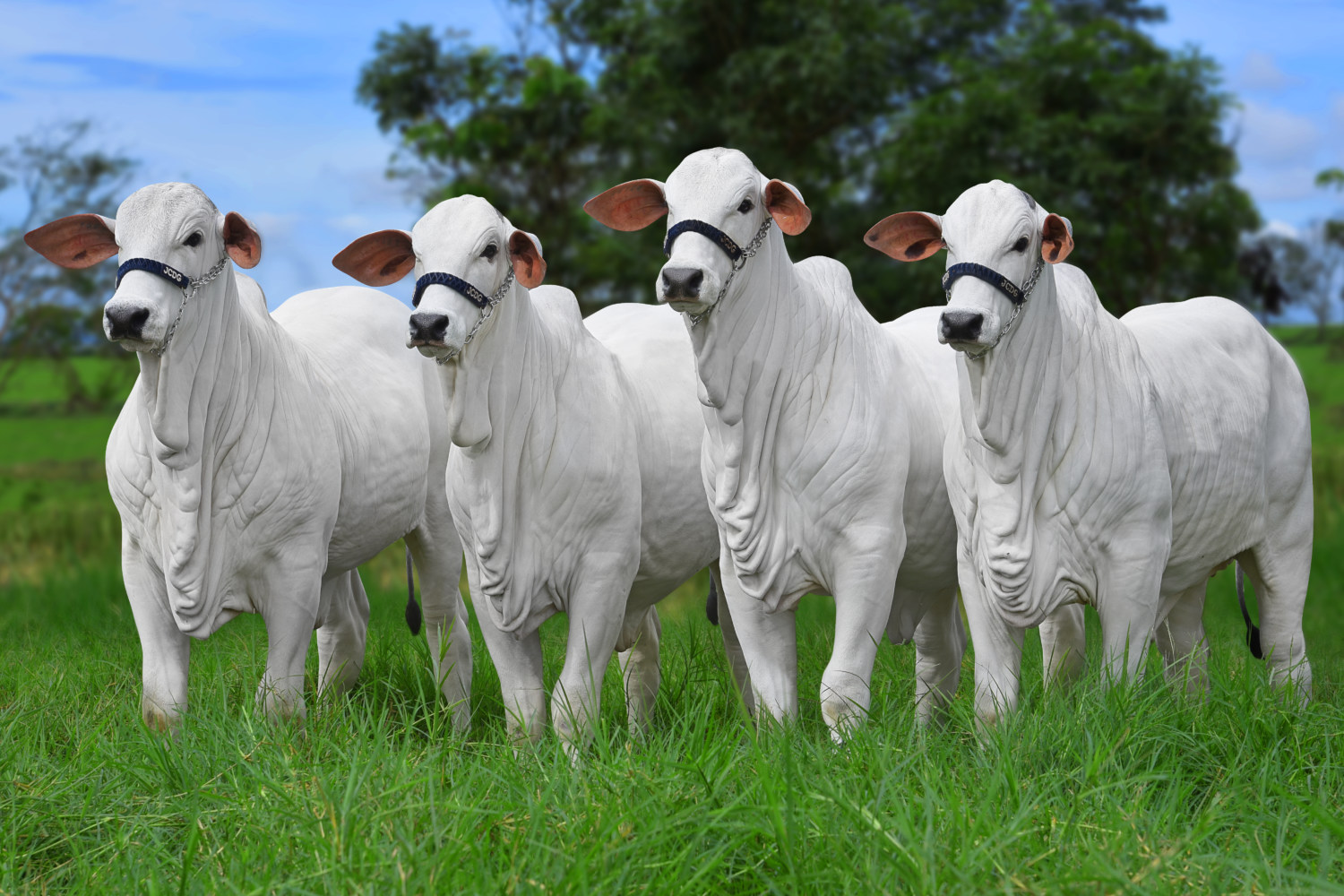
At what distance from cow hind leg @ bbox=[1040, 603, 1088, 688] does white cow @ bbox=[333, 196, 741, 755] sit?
5.57 feet

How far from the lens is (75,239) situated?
4758 millimetres

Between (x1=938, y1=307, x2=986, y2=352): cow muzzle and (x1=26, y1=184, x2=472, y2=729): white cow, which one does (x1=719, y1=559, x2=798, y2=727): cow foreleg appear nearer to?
(x1=938, y1=307, x2=986, y2=352): cow muzzle

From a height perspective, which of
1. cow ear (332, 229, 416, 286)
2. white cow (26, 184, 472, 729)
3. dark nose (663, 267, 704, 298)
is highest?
cow ear (332, 229, 416, 286)

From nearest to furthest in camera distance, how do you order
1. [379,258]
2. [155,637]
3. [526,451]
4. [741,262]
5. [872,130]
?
[741,262]
[526,451]
[379,258]
[155,637]
[872,130]

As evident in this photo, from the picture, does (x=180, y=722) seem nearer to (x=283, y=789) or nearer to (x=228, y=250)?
(x=283, y=789)

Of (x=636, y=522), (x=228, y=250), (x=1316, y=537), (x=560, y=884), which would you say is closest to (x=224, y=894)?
(x=560, y=884)

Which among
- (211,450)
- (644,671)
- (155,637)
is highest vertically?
(211,450)

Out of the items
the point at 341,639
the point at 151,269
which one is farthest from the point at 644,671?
the point at 151,269

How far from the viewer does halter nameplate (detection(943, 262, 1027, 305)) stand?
13.1 ft

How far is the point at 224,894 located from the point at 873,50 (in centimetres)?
1431

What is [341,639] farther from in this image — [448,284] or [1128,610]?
[1128,610]

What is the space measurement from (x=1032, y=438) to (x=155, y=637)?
3165 millimetres

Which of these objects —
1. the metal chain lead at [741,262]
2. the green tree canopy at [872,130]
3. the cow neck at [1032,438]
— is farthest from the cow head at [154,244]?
the green tree canopy at [872,130]

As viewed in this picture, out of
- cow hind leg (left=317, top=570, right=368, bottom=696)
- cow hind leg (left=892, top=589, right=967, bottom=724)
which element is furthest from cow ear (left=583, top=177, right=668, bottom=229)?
cow hind leg (left=317, top=570, right=368, bottom=696)
